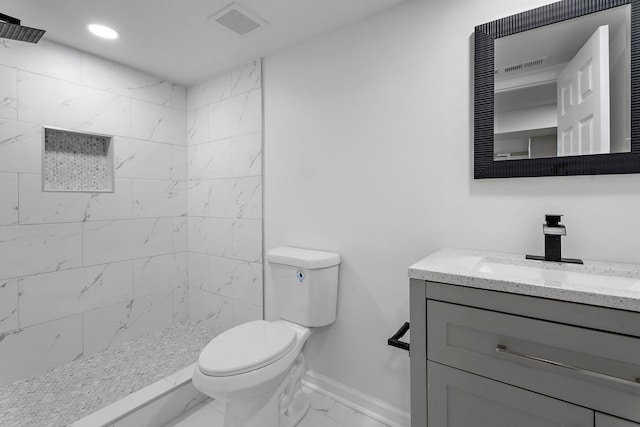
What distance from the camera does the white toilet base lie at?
54.6 inches

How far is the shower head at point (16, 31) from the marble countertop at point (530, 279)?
6.01 ft

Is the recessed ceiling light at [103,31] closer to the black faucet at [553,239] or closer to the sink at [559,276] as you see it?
the sink at [559,276]

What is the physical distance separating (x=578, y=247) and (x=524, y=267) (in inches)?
9.6

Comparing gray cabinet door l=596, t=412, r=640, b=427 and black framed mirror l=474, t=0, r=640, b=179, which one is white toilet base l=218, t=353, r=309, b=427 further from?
black framed mirror l=474, t=0, r=640, b=179

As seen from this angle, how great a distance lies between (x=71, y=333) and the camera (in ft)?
6.78

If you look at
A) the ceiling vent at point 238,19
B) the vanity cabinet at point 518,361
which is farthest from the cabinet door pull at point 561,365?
the ceiling vent at point 238,19

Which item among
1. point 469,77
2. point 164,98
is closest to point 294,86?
point 469,77

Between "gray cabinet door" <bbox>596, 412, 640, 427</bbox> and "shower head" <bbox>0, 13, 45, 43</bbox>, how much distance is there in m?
2.33

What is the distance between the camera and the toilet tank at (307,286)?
1726 millimetres

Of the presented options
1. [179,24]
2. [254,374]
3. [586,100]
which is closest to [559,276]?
[586,100]

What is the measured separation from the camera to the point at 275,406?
150 cm

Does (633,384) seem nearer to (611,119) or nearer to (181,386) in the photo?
(611,119)

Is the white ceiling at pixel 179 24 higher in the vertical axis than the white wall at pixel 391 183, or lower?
higher

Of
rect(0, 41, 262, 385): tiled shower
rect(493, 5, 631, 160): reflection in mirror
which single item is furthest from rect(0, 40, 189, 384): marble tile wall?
rect(493, 5, 631, 160): reflection in mirror
